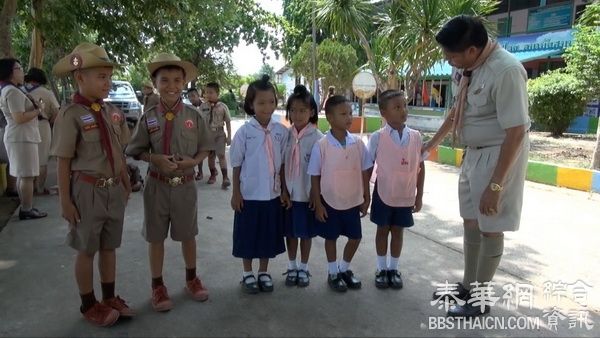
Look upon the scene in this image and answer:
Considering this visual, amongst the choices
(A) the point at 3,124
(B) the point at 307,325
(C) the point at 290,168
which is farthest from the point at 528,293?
(A) the point at 3,124

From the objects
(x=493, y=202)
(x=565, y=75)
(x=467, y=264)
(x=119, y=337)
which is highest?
(x=565, y=75)

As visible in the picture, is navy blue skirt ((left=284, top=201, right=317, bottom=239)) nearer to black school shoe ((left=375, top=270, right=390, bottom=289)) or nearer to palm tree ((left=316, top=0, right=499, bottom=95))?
black school shoe ((left=375, top=270, right=390, bottom=289))

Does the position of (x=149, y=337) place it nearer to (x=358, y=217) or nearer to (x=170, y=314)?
(x=170, y=314)

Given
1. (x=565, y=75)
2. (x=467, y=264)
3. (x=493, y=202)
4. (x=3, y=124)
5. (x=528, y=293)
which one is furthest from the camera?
(x=565, y=75)

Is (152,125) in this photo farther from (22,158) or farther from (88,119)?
(22,158)

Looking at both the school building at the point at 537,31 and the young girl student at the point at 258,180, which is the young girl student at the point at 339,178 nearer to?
the young girl student at the point at 258,180

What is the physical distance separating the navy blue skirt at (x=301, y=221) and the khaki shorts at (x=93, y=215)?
1123 mm

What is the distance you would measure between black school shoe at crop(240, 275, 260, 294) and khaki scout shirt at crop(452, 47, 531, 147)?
1.63m

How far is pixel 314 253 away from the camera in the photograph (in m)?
4.00

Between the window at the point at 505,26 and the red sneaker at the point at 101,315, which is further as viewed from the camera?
the window at the point at 505,26

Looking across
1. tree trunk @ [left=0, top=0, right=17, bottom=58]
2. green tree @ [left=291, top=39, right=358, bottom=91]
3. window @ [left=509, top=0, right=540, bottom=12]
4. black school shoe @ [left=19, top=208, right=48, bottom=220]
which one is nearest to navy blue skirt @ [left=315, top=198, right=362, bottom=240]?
black school shoe @ [left=19, top=208, right=48, bottom=220]

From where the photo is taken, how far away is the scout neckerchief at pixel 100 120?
264 cm

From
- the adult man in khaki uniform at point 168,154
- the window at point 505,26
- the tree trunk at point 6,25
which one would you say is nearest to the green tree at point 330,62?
the window at point 505,26

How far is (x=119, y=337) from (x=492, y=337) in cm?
208
